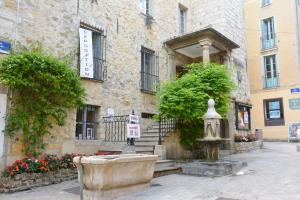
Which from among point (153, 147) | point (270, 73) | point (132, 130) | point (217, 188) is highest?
point (270, 73)

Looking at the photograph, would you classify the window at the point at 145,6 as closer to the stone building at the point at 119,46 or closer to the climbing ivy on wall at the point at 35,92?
the stone building at the point at 119,46

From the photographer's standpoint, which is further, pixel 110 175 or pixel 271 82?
pixel 271 82

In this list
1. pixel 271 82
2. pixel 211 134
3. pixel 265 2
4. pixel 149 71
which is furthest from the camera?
pixel 265 2

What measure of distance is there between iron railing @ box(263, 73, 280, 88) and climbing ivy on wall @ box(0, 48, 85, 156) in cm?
1447

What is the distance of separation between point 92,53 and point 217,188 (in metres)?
5.97

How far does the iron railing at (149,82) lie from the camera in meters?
11.8

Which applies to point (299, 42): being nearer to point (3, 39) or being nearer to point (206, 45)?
point (206, 45)

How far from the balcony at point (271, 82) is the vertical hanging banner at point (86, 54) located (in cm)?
1334

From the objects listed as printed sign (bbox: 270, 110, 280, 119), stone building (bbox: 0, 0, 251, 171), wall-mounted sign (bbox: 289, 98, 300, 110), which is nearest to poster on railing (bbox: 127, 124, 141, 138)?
stone building (bbox: 0, 0, 251, 171)

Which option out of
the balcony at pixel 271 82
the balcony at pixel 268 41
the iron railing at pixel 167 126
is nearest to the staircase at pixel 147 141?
the iron railing at pixel 167 126

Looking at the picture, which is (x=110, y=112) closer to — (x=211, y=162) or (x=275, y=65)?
(x=211, y=162)

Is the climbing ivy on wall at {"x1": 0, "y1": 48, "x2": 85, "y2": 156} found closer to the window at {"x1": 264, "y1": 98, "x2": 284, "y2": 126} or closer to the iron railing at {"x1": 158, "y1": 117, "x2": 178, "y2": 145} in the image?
the iron railing at {"x1": 158, "y1": 117, "x2": 178, "y2": 145}

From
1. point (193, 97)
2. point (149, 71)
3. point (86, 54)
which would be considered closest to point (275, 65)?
point (149, 71)

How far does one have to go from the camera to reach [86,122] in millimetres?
9625
